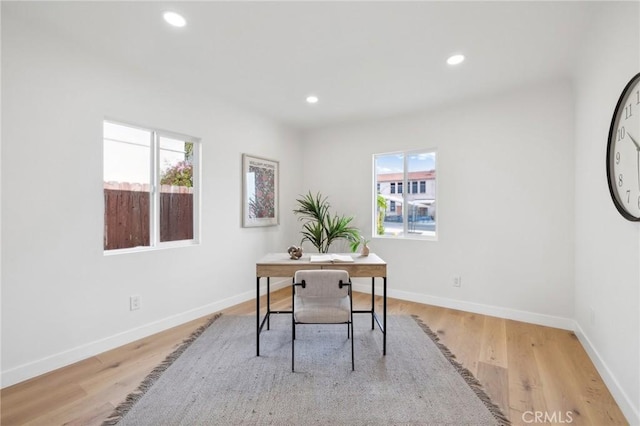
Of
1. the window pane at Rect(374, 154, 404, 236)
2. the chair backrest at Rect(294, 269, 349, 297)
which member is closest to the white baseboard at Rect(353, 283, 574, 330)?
the window pane at Rect(374, 154, 404, 236)

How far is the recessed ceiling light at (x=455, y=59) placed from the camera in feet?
7.89

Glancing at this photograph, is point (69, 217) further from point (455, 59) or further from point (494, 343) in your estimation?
point (494, 343)

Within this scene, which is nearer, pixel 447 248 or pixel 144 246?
pixel 144 246

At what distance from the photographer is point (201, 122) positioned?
318cm

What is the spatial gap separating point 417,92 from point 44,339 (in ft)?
12.8

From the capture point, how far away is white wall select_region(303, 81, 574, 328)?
290 cm

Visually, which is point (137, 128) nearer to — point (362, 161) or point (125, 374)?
point (125, 374)

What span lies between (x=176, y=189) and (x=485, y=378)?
10.5ft

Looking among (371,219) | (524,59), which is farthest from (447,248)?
(524,59)

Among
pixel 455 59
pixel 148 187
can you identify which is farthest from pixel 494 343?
pixel 148 187

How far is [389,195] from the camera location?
13.4 feet

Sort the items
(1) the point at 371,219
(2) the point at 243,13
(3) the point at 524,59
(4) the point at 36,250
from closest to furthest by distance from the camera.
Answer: (2) the point at 243,13, (4) the point at 36,250, (3) the point at 524,59, (1) the point at 371,219

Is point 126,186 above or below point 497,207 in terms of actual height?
above

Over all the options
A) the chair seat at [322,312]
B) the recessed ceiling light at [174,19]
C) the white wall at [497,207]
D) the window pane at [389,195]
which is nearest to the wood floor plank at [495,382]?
the chair seat at [322,312]
